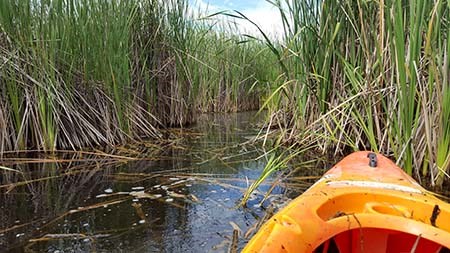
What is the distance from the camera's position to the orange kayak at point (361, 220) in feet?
2.82

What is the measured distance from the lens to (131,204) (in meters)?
1.81

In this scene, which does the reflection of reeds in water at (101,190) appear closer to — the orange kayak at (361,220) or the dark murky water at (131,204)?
the dark murky water at (131,204)

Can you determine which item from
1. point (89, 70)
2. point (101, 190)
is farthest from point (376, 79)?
point (89, 70)

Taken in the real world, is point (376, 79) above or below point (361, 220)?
above

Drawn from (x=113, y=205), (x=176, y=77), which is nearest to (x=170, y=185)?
(x=113, y=205)

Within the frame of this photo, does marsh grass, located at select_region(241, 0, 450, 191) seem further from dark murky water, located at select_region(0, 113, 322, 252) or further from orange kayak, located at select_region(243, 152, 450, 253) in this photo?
orange kayak, located at select_region(243, 152, 450, 253)

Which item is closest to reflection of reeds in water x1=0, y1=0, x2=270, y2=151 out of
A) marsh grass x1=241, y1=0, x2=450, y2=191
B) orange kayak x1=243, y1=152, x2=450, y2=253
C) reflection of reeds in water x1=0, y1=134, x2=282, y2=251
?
reflection of reeds in water x1=0, y1=134, x2=282, y2=251

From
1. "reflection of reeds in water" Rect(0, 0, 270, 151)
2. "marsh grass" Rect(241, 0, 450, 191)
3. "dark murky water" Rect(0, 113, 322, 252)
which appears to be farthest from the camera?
"reflection of reeds in water" Rect(0, 0, 270, 151)

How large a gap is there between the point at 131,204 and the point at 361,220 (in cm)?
113

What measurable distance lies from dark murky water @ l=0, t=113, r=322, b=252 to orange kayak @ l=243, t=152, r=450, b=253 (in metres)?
0.42

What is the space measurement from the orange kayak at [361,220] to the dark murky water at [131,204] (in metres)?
0.42

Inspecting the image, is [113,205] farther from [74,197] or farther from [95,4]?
[95,4]

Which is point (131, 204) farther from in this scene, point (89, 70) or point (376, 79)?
point (89, 70)

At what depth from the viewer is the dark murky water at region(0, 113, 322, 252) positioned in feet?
4.60
